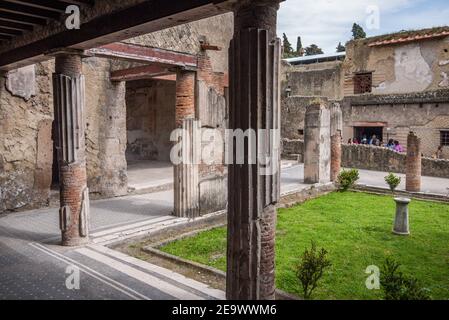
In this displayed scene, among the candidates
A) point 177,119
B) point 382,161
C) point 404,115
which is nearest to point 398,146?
point 404,115

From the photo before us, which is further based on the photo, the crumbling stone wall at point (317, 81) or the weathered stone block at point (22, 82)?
the crumbling stone wall at point (317, 81)

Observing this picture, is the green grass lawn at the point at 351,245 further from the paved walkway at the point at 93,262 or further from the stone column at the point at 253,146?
the stone column at the point at 253,146

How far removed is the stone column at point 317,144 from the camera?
14.1m

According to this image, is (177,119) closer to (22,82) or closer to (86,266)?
(22,82)

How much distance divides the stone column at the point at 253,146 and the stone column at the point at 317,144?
10.5 meters

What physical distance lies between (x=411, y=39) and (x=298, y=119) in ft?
26.2

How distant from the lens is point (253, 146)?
374 centimetres

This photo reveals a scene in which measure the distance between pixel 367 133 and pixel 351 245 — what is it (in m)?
18.0

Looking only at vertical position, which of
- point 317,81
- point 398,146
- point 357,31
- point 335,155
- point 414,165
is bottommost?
point 414,165

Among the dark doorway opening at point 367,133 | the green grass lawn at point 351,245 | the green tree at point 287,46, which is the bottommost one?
the green grass lawn at point 351,245

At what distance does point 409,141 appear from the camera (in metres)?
12.7

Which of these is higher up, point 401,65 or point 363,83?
point 401,65

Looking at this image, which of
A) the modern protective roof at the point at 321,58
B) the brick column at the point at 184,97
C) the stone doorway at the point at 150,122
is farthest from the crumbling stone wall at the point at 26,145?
the modern protective roof at the point at 321,58
